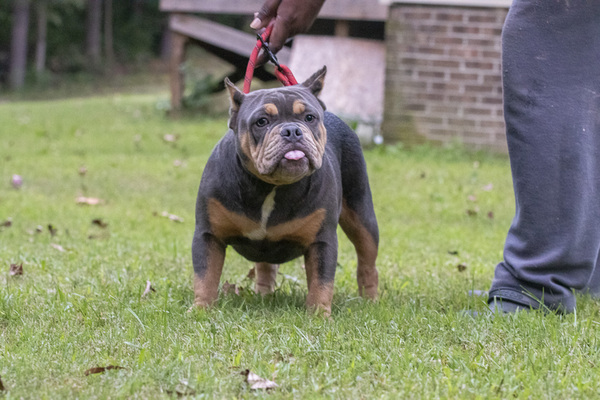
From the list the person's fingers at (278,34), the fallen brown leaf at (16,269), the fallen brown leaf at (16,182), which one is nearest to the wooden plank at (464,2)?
the fallen brown leaf at (16,182)

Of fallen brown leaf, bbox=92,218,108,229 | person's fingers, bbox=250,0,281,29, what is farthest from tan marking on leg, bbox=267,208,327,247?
fallen brown leaf, bbox=92,218,108,229

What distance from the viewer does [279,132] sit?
2990 mm

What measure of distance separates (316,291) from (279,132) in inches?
29.1

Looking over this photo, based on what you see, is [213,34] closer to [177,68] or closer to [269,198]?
[177,68]

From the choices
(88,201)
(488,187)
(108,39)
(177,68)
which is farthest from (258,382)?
(108,39)

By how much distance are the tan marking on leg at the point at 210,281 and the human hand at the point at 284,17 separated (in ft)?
3.34

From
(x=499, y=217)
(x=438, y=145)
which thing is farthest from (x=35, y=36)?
(x=499, y=217)

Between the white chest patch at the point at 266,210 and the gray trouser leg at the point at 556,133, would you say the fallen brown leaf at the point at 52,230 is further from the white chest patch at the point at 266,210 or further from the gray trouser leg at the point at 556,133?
the gray trouser leg at the point at 556,133

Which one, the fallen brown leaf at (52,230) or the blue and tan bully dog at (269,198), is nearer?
the blue and tan bully dog at (269,198)

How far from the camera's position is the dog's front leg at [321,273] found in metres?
3.31

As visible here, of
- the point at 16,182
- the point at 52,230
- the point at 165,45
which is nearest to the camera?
the point at 52,230

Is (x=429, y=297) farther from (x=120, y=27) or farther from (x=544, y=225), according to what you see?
(x=120, y=27)

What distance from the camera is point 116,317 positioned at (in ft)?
10.6

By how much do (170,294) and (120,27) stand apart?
36.6 meters
